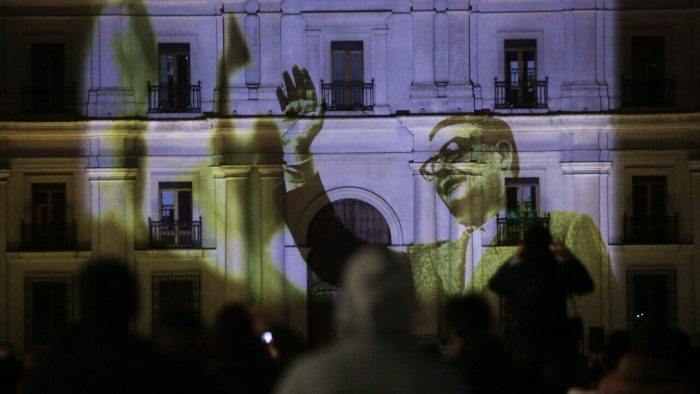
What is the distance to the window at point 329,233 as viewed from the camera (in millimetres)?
32750

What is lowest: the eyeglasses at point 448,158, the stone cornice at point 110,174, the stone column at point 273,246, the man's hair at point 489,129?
the stone column at point 273,246

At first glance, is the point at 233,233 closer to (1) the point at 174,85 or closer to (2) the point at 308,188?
(2) the point at 308,188

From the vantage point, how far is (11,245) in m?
32.7

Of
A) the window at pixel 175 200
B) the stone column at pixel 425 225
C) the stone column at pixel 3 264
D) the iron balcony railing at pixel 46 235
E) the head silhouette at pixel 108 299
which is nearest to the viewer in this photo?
the head silhouette at pixel 108 299

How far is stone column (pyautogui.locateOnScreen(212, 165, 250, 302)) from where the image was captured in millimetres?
32469

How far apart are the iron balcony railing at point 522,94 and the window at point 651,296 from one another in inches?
197

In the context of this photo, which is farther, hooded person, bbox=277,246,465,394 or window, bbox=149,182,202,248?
window, bbox=149,182,202,248

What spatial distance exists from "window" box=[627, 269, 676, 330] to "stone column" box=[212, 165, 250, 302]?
9854 mm

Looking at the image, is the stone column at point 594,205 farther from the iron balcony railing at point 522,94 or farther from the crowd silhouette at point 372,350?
the crowd silhouette at point 372,350

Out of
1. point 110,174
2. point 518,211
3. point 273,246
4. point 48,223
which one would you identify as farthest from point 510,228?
point 48,223

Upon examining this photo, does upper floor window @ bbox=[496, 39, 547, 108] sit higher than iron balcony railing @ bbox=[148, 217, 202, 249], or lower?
higher

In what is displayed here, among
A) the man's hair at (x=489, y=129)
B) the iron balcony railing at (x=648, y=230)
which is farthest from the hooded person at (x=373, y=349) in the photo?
the iron balcony railing at (x=648, y=230)

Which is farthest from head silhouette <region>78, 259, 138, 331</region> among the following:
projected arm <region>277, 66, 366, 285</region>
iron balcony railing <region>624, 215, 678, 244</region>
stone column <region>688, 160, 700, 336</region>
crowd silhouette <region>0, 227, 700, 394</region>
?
stone column <region>688, 160, 700, 336</region>

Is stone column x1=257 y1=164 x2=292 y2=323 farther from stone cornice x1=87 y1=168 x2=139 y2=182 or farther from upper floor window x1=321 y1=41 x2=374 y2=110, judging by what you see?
stone cornice x1=87 y1=168 x2=139 y2=182
